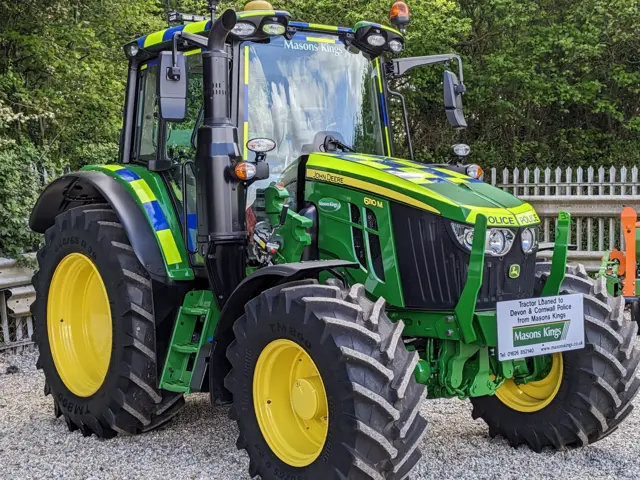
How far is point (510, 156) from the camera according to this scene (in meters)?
15.3

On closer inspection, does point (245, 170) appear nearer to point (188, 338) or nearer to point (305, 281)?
point (305, 281)

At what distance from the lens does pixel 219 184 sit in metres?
4.65

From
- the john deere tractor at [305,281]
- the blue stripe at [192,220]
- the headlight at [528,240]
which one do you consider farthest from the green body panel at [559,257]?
the blue stripe at [192,220]

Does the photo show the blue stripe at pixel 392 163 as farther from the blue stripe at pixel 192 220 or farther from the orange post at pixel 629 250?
the orange post at pixel 629 250

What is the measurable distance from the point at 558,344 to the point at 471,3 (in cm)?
1148

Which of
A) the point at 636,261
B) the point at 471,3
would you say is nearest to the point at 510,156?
the point at 471,3

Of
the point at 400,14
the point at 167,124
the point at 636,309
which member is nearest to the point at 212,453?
the point at 167,124

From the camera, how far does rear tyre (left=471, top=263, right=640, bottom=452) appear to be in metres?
4.50

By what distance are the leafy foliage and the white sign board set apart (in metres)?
6.57

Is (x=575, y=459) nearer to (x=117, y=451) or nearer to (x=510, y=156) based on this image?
(x=117, y=451)

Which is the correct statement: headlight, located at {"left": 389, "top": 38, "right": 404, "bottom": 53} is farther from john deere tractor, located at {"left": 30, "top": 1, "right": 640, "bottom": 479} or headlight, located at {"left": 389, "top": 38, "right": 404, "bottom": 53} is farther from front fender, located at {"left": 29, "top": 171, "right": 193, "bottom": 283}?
front fender, located at {"left": 29, "top": 171, "right": 193, "bottom": 283}

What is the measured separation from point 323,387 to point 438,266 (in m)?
0.89

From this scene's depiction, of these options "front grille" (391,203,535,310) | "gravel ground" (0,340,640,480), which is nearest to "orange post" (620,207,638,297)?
"gravel ground" (0,340,640,480)

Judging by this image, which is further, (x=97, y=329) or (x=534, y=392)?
(x=97, y=329)
